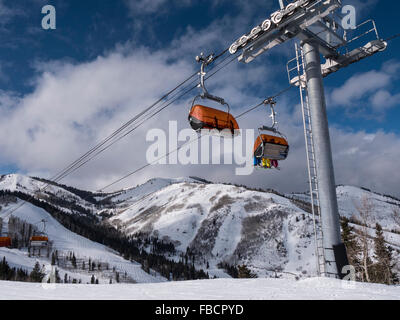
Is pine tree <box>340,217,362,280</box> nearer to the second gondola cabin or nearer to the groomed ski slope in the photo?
the second gondola cabin

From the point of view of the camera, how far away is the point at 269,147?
14578 mm

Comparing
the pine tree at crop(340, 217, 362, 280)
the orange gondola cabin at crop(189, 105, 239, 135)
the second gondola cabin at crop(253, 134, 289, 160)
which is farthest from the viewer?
the pine tree at crop(340, 217, 362, 280)

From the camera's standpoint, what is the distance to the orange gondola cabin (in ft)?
40.6

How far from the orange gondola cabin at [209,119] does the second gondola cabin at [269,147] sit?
76.3 inches

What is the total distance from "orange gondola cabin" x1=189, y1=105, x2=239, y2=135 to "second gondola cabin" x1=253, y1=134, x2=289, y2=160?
194cm

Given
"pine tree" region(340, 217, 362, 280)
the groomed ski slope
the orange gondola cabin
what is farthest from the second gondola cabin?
"pine tree" region(340, 217, 362, 280)

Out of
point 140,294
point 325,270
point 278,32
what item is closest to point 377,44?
point 278,32

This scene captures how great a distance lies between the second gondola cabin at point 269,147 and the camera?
A: 47.5 feet

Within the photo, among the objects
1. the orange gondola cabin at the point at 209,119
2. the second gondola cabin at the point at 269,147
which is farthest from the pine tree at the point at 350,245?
the orange gondola cabin at the point at 209,119

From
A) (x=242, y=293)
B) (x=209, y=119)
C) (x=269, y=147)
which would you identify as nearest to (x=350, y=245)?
(x=269, y=147)

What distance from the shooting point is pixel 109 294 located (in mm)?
8180

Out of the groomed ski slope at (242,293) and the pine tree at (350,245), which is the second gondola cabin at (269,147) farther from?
the pine tree at (350,245)
